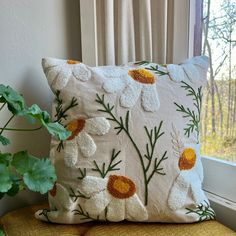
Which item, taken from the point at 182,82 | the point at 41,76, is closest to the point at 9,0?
the point at 41,76

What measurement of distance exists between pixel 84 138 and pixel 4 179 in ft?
0.86

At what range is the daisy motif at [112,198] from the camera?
71cm

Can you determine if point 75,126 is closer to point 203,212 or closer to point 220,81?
point 203,212

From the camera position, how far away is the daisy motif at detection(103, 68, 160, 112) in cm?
76

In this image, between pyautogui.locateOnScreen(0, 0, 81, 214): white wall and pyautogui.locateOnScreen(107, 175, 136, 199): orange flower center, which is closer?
pyautogui.locateOnScreen(107, 175, 136, 199): orange flower center

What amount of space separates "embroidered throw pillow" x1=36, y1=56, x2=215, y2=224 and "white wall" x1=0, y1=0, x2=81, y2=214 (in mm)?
158

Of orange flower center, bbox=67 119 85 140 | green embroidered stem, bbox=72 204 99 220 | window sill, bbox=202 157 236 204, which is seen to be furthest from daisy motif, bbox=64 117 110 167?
window sill, bbox=202 157 236 204

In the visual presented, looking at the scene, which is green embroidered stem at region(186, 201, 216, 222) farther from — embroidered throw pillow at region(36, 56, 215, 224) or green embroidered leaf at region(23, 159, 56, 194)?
green embroidered leaf at region(23, 159, 56, 194)

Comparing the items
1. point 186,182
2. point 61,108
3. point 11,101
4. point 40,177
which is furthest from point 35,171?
point 186,182

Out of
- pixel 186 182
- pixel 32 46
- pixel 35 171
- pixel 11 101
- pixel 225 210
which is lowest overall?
pixel 225 210

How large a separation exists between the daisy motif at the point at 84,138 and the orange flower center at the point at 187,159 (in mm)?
214

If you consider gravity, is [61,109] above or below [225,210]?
above

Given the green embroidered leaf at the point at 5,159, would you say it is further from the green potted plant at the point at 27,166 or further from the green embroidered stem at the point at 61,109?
the green embroidered stem at the point at 61,109

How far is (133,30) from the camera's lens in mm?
975
